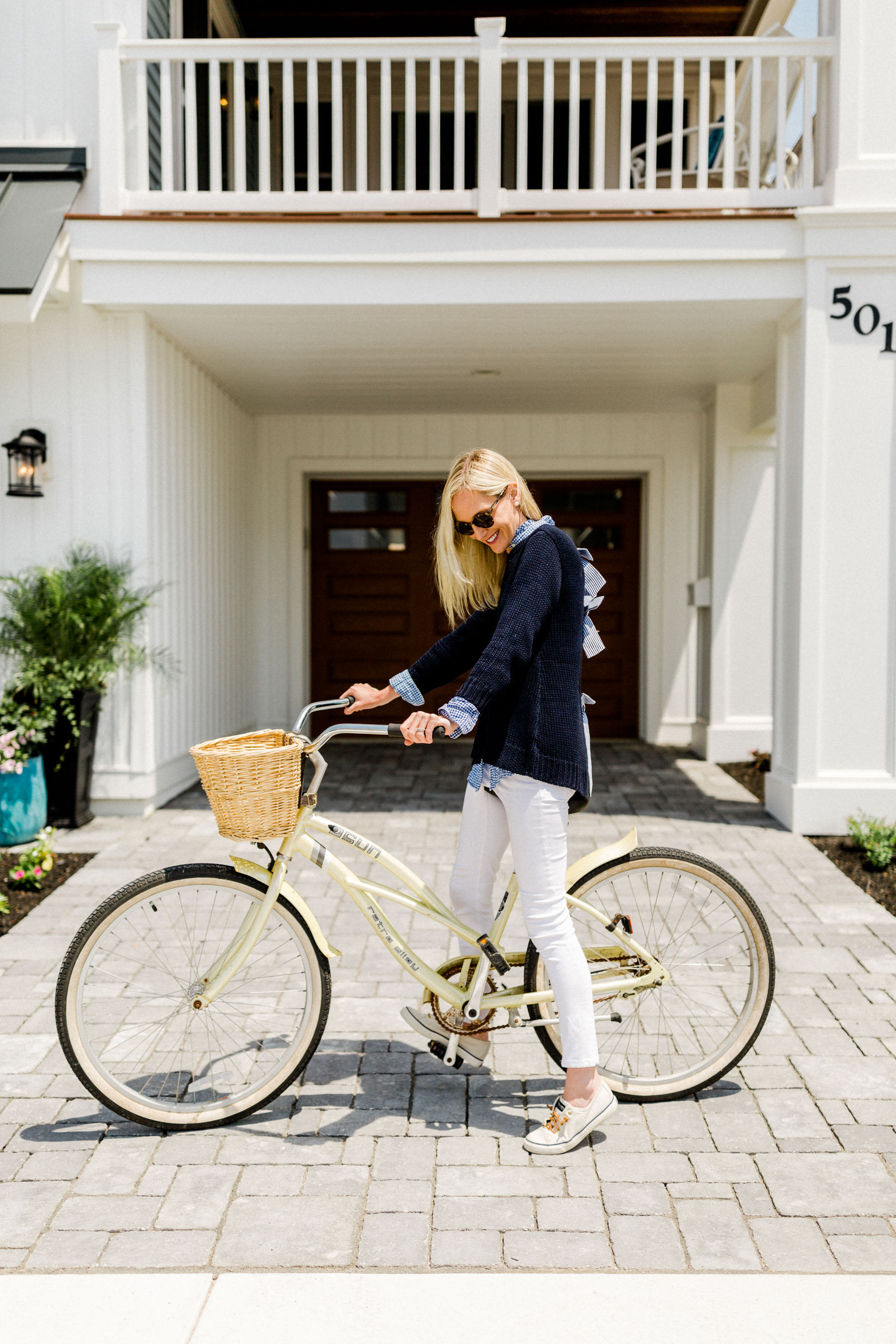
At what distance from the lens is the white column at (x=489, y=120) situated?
243 inches

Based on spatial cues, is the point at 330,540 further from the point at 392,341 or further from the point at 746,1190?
the point at 746,1190

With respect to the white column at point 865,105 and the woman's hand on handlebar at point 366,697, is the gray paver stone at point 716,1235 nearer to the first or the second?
the woman's hand on handlebar at point 366,697

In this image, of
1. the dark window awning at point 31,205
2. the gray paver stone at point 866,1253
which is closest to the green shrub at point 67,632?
the dark window awning at point 31,205

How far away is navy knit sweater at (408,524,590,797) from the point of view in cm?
267

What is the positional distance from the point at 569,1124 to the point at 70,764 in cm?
449

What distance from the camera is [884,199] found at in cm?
615

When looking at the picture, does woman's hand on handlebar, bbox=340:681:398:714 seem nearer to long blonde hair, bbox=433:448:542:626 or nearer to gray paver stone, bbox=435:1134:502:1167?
long blonde hair, bbox=433:448:542:626

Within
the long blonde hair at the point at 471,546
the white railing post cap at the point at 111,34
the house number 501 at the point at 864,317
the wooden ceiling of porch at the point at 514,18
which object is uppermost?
the wooden ceiling of porch at the point at 514,18

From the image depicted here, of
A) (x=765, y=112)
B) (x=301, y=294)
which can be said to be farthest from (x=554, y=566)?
(x=765, y=112)

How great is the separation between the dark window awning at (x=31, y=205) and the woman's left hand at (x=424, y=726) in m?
4.32

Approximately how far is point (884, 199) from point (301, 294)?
3.28 meters

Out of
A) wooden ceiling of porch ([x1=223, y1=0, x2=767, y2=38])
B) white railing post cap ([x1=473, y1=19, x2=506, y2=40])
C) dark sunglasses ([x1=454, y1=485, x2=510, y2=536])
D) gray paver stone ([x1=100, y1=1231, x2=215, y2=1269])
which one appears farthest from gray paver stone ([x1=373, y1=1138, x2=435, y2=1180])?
wooden ceiling of porch ([x1=223, y1=0, x2=767, y2=38])

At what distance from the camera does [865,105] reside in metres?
6.16

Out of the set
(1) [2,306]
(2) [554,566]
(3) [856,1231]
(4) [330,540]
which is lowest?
(3) [856,1231]
